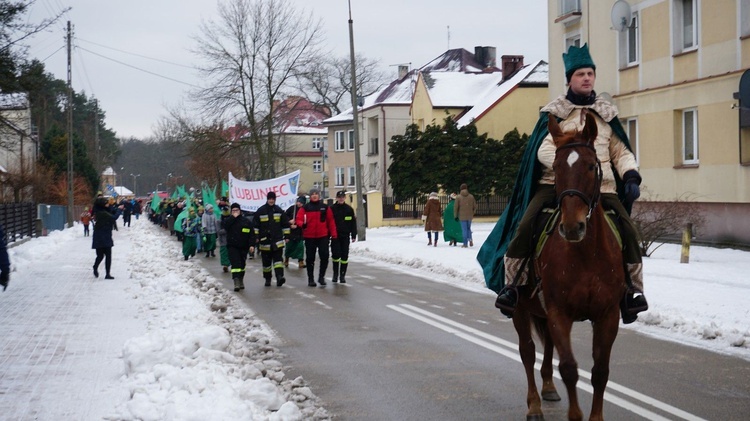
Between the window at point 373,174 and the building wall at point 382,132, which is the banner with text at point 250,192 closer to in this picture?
the building wall at point 382,132

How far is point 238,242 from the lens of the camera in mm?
18094

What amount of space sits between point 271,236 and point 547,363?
38.5 ft

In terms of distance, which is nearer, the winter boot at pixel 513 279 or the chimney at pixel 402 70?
the winter boot at pixel 513 279

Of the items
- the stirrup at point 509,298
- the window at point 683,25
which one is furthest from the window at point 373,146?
the stirrup at point 509,298

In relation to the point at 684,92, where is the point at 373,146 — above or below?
above

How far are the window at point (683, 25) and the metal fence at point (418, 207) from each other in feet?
77.8

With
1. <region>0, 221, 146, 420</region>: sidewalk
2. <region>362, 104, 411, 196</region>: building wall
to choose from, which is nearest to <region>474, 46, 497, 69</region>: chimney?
<region>362, 104, 411, 196</region>: building wall

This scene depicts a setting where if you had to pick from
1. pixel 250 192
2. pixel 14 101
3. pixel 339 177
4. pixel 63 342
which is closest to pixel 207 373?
pixel 63 342

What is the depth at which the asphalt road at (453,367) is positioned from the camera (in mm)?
7296

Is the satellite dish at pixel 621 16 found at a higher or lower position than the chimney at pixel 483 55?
lower

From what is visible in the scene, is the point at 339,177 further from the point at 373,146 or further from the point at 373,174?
the point at 373,174

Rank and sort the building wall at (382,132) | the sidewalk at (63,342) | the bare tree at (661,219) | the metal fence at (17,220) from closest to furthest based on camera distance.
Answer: the sidewalk at (63,342) → the bare tree at (661,219) → the metal fence at (17,220) → the building wall at (382,132)

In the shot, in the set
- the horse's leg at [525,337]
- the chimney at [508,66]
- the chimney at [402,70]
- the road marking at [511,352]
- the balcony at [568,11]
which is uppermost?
the chimney at [402,70]

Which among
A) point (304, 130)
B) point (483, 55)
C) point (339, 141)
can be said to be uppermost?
point (483, 55)
